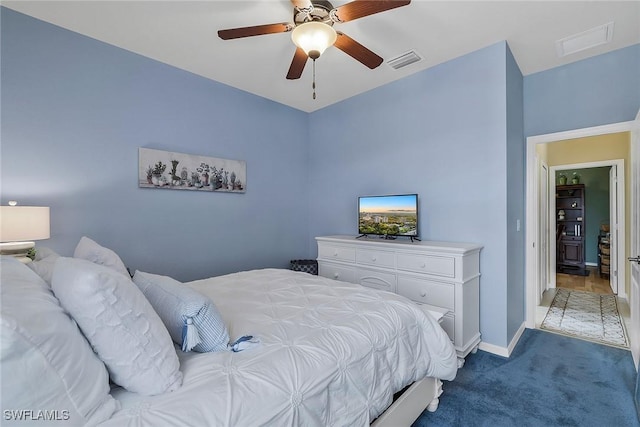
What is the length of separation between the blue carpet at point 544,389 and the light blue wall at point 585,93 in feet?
7.12

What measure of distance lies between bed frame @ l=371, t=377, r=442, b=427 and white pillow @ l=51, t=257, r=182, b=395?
3.25 feet

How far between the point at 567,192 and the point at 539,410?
6.26m

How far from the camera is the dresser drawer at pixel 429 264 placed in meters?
2.51

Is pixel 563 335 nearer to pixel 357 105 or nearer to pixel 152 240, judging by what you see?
pixel 357 105

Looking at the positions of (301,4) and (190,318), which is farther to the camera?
(301,4)

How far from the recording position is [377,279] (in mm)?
3031

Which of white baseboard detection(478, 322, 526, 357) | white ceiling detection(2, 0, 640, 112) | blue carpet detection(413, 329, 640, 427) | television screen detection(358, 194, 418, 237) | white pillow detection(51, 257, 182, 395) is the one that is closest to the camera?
white pillow detection(51, 257, 182, 395)

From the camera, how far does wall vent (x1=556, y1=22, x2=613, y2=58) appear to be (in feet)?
8.01

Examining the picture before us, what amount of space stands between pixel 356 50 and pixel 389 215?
1.74 m

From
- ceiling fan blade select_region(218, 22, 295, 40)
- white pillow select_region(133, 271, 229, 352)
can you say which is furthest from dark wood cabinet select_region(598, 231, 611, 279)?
white pillow select_region(133, 271, 229, 352)

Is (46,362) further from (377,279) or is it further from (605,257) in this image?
(605,257)

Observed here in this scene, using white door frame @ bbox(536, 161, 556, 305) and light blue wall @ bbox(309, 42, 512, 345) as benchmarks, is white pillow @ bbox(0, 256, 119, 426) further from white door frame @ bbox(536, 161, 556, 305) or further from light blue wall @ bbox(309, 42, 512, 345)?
white door frame @ bbox(536, 161, 556, 305)

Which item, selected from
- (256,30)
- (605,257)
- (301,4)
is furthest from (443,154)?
(605,257)

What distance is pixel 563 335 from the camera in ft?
9.70
